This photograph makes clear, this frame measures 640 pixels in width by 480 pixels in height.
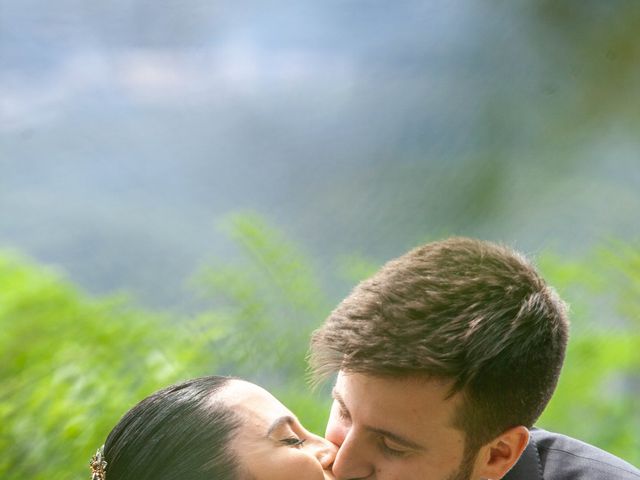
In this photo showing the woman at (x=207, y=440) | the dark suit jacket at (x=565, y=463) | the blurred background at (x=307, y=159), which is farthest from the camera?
the blurred background at (x=307, y=159)

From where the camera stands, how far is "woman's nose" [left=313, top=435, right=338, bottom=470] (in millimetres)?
1177

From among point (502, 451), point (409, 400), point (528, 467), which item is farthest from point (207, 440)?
point (528, 467)

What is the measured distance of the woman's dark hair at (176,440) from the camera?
3.58ft

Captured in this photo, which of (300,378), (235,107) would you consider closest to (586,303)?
(300,378)

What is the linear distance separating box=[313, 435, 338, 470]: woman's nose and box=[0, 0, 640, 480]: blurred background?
0.85 metres

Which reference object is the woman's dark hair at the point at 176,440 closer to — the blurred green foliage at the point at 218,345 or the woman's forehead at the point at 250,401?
the woman's forehead at the point at 250,401

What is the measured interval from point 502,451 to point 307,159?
6.64ft

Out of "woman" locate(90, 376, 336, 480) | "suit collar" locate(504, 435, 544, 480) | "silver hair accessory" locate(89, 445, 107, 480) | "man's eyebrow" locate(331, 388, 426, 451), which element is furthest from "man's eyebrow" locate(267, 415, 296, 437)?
"suit collar" locate(504, 435, 544, 480)

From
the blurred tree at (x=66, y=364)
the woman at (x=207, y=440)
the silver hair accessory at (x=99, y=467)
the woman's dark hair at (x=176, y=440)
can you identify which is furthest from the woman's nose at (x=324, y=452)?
the blurred tree at (x=66, y=364)

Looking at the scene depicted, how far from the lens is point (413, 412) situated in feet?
3.70

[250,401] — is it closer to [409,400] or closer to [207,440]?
[207,440]

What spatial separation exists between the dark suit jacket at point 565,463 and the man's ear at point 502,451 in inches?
5.5

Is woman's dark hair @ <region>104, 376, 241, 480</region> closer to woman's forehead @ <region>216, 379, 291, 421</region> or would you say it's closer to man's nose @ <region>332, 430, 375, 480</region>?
woman's forehead @ <region>216, 379, 291, 421</region>

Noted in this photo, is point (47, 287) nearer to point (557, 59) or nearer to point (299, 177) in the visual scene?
point (299, 177)
